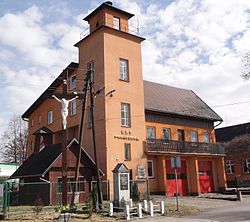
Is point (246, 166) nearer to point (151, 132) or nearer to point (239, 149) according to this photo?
point (239, 149)

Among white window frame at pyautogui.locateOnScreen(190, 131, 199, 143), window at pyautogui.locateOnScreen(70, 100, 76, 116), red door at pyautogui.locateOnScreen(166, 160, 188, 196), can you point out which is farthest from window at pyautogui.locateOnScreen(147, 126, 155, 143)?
window at pyautogui.locateOnScreen(70, 100, 76, 116)

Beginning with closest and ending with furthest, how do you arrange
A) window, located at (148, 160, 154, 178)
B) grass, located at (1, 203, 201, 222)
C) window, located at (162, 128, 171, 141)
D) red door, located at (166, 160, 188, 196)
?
grass, located at (1, 203, 201, 222) → window, located at (148, 160, 154, 178) → red door, located at (166, 160, 188, 196) → window, located at (162, 128, 171, 141)

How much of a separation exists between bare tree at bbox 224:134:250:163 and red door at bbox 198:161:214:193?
9.10m

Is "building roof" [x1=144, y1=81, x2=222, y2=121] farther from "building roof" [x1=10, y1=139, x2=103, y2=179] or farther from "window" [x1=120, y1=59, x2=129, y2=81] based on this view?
"building roof" [x1=10, y1=139, x2=103, y2=179]

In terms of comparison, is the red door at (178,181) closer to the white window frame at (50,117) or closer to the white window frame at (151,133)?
the white window frame at (151,133)

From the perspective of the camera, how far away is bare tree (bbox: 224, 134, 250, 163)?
44469 millimetres

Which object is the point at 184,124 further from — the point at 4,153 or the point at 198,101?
the point at 4,153

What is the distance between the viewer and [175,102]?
37406 millimetres

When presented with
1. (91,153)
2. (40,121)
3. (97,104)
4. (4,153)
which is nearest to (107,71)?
(97,104)

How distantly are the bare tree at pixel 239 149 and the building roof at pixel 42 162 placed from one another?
24.5 meters

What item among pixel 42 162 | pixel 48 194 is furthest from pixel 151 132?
pixel 48 194

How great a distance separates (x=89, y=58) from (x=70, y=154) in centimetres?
973

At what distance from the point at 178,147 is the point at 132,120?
566cm

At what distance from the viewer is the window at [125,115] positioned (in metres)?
29.8
